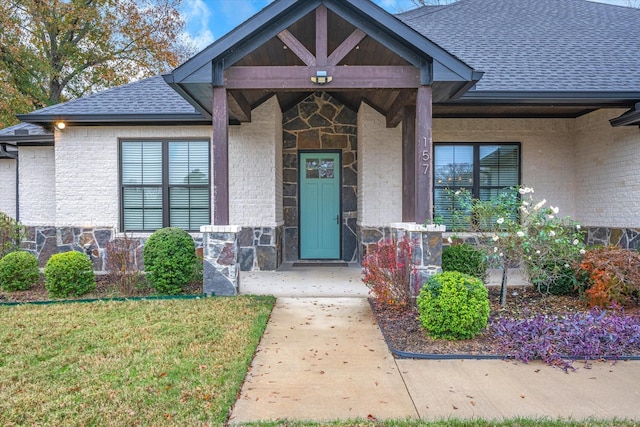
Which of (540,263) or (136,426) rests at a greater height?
(540,263)

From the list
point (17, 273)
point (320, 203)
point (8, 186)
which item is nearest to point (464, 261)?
point (320, 203)

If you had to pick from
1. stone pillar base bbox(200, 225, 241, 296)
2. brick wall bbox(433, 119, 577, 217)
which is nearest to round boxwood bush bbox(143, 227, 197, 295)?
stone pillar base bbox(200, 225, 241, 296)

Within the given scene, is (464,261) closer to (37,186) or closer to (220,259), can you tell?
(220,259)

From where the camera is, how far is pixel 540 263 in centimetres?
514

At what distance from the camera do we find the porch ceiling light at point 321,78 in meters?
5.08

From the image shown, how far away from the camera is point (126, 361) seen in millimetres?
3375

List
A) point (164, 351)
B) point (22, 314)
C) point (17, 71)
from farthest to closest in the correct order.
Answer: point (17, 71), point (22, 314), point (164, 351)

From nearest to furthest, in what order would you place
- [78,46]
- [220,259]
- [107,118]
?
1. [220,259]
2. [107,118]
3. [78,46]

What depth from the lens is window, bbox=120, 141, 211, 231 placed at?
7.69 metres

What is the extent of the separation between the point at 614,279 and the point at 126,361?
529 centimetres

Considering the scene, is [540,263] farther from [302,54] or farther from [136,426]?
[136,426]

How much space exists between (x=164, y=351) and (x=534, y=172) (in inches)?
285

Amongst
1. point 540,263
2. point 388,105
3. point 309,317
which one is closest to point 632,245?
point 540,263

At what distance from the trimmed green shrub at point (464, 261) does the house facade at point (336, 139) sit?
78 cm
